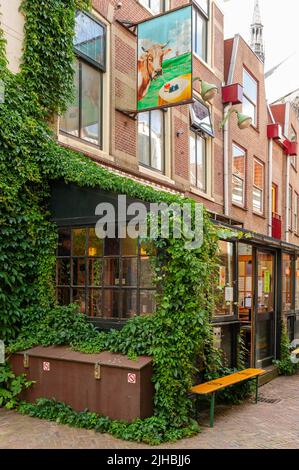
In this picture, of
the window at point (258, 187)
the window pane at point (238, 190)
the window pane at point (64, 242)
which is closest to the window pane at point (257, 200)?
the window at point (258, 187)

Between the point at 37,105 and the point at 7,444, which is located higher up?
the point at 37,105

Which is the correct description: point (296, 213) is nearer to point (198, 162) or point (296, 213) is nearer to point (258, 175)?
point (258, 175)

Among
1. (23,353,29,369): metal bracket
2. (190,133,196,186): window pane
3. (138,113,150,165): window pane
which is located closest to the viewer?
(23,353,29,369): metal bracket

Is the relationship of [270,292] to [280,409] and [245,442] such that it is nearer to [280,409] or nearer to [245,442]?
[280,409]

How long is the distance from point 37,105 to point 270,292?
6591 millimetres

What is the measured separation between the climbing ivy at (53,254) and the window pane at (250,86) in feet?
31.5

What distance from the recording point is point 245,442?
6.27 meters

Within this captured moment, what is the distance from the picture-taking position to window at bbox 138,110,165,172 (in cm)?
1226

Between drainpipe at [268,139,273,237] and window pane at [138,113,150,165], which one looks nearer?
window pane at [138,113,150,165]

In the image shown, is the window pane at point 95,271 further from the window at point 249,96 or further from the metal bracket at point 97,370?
the window at point 249,96

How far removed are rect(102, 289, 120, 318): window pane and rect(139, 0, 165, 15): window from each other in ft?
26.6

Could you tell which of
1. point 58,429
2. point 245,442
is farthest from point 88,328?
point 245,442

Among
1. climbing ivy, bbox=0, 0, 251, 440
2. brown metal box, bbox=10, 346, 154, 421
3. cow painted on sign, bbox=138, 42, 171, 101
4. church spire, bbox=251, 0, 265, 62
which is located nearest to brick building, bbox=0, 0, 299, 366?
climbing ivy, bbox=0, 0, 251, 440

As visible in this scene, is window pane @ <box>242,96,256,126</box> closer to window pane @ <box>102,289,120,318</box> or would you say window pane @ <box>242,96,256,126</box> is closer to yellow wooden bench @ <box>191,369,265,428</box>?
yellow wooden bench @ <box>191,369,265,428</box>
